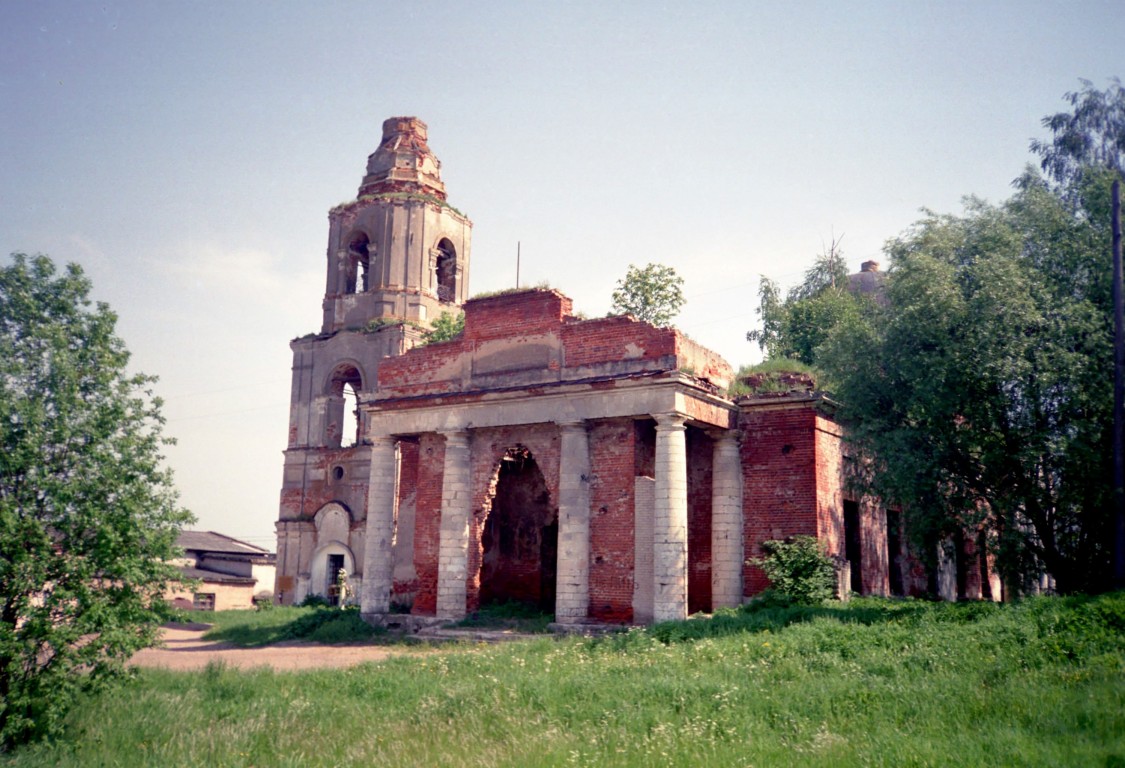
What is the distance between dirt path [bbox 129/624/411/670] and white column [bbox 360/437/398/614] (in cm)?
182

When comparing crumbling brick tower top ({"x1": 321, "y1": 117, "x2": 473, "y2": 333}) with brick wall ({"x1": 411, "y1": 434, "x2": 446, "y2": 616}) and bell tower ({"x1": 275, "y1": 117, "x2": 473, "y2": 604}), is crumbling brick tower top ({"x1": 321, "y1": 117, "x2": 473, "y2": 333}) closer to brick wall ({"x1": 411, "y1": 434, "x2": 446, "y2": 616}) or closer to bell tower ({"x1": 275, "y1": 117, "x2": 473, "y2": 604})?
bell tower ({"x1": 275, "y1": 117, "x2": 473, "y2": 604})

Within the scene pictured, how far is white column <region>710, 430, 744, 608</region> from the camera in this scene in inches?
766

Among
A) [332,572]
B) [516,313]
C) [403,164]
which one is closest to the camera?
[516,313]

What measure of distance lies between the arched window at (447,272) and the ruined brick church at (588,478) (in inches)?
501

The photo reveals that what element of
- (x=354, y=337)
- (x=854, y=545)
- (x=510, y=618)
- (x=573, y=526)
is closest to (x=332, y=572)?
(x=354, y=337)

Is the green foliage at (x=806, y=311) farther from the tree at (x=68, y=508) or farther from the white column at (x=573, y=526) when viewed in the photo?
the tree at (x=68, y=508)

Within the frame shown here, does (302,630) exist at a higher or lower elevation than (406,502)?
lower

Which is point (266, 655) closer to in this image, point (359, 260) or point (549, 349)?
point (549, 349)

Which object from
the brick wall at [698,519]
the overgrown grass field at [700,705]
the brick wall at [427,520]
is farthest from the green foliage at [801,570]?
the brick wall at [427,520]

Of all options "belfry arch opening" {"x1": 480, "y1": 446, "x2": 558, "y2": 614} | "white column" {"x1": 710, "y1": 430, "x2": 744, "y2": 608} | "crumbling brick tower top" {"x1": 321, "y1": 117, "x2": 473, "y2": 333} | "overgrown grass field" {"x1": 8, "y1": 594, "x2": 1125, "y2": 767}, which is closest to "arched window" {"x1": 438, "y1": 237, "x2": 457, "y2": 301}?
"crumbling brick tower top" {"x1": 321, "y1": 117, "x2": 473, "y2": 333}

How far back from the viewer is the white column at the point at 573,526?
1877cm

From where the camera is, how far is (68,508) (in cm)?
1141

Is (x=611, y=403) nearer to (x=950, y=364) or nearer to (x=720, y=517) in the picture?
(x=720, y=517)

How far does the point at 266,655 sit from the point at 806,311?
22331 millimetres
